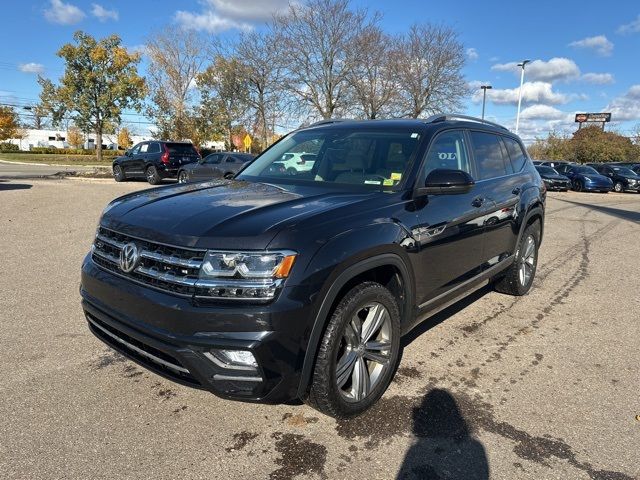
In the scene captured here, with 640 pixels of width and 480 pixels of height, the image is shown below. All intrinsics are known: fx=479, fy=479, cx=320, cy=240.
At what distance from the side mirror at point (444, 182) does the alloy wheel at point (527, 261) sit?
2454 mm

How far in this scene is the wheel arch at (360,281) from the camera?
2.50 meters

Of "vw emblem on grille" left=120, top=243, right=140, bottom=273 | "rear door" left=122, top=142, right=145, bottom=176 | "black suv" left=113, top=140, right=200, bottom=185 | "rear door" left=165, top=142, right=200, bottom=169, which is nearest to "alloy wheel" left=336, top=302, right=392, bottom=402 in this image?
"vw emblem on grille" left=120, top=243, right=140, bottom=273

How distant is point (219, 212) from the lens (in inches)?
106

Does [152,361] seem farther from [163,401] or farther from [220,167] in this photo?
[220,167]

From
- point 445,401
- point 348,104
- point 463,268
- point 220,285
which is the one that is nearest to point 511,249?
point 463,268

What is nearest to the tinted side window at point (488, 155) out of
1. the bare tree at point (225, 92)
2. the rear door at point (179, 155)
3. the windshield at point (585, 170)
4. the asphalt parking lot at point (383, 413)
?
A: the asphalt parking lot at point (383, 413)

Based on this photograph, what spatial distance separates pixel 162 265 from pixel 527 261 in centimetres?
444

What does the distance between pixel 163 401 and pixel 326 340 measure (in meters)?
1.26

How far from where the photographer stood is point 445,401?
10.5 feet

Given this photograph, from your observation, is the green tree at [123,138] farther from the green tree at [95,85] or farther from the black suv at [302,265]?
the black suv at [302,265]

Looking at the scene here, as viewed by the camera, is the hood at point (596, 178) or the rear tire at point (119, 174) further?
the hood at point (596, 178)

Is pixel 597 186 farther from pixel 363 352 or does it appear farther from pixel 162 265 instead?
pixel 162 265

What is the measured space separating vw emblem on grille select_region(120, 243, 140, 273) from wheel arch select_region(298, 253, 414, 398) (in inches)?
41.4

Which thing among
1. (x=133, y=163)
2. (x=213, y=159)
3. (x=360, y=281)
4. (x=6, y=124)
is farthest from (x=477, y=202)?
(x=6, y=124)
